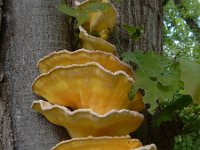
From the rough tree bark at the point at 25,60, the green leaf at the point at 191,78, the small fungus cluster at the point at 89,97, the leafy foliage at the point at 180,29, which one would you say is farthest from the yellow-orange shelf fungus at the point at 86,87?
the leafy foliage at the point at 180,29

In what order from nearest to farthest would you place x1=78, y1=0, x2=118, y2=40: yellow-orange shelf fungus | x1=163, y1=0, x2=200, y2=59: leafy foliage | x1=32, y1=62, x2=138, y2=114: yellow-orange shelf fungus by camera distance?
x1=32, y1=62, x2=138, y2=114: yellow-orange shelf fungus
x1=78, y1=0, x2=118, y2=40: yellow-orange shelf fungus
x1=163, y1=0, x2=200, y2=59: leafy foliage

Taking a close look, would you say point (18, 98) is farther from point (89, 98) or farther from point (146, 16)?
point (146, 16)

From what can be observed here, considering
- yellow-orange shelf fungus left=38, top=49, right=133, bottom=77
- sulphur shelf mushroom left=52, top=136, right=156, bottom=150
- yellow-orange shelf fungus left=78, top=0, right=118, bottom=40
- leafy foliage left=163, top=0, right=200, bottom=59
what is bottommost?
leafy foliage left=163, top=0, right=200, bottom=59

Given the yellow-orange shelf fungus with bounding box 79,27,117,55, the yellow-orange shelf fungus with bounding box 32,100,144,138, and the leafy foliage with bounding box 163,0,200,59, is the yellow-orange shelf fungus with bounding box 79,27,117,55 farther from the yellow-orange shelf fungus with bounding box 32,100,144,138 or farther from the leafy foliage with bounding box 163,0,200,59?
the leafy foliage with bounding box 163,0,200,59

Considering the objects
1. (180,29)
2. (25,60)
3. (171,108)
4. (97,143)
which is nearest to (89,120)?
(97,143)

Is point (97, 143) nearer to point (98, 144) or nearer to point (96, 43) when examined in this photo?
point (98, 144)

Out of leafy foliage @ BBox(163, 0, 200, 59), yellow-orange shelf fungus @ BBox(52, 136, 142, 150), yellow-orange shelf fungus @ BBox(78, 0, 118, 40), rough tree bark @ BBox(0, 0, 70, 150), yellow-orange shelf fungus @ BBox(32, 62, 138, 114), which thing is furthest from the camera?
leafy foliage @ BBox(163, 0, 200, 59)

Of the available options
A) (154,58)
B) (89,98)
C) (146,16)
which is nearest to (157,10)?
(146,16)

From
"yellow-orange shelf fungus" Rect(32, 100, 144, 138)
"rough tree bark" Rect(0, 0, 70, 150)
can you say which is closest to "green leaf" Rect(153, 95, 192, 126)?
"yellow-orange shelf fungus" Rect(32, 100, 144, 138)
